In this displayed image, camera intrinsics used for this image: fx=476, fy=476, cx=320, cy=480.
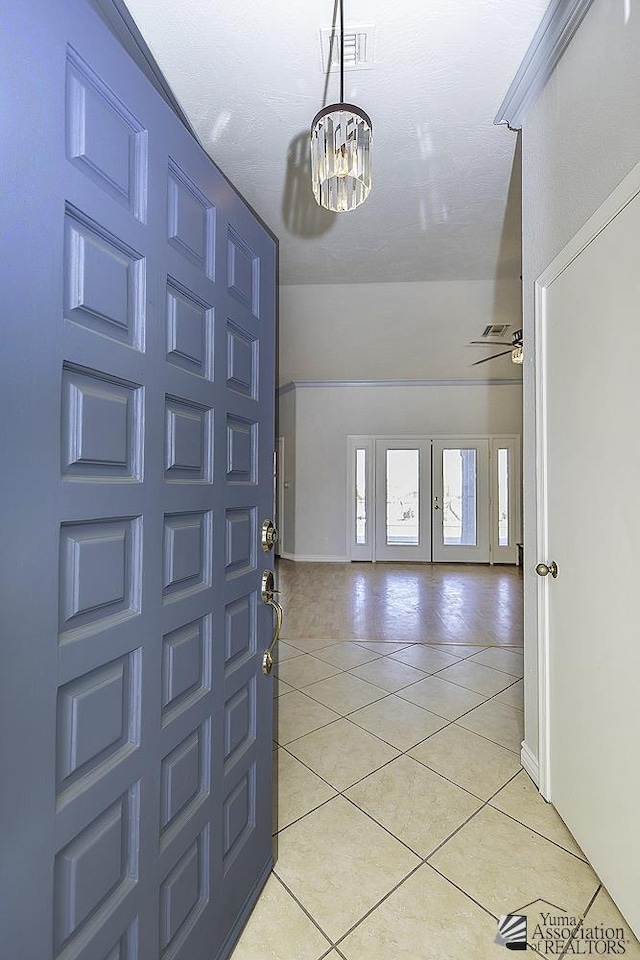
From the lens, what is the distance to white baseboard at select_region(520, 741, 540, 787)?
1.96 m

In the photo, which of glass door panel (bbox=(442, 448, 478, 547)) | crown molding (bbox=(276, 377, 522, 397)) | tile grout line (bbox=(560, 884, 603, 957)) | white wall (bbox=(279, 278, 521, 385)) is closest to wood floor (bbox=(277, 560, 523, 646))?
glass door panel (bbox=(442, 448, 478, 547))

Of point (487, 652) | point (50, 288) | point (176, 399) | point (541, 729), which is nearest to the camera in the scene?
point (50, 288)

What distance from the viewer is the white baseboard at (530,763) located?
6.43 ft

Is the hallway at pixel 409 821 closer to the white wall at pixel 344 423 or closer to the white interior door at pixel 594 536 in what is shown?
the white interior door at pixel 594 536

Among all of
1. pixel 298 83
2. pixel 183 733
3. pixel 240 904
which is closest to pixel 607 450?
pixel 183 733

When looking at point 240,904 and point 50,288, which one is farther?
point 240,904

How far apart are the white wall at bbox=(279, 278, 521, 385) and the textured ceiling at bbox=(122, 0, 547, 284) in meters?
0.98

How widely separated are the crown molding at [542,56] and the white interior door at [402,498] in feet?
18.1

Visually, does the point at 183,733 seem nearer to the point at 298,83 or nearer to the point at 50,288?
the point at 50,288

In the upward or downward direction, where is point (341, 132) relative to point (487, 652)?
upward

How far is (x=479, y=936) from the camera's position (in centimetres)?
131

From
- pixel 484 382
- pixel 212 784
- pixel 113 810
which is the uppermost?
pixel 484 382

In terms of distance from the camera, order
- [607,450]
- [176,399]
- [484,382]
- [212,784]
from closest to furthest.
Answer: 1. [176,399]
2. [212,784]
3. [607,450]
4. [484,382]

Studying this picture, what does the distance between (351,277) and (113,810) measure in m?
4.26
